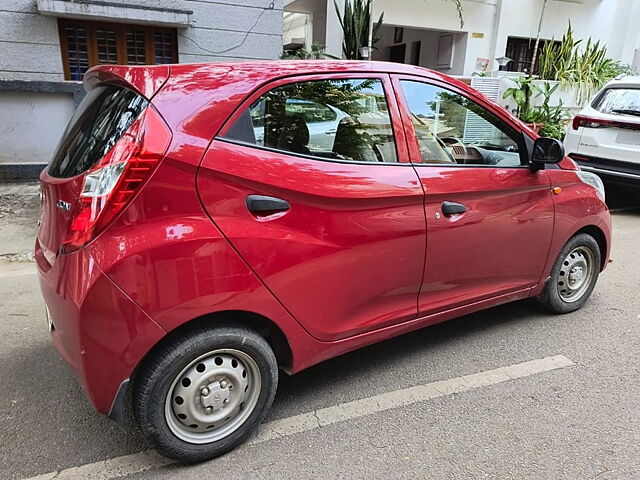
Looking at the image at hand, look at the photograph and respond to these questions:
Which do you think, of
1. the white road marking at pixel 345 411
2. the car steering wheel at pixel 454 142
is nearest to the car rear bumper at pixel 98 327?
the white road marking at pixel 345 411

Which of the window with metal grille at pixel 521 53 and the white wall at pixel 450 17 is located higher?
the white wall at pixel 450 17

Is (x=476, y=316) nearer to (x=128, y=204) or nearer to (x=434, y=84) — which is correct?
(x=434, y=84)

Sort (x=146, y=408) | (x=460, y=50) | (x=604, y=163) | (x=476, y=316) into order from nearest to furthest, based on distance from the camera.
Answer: (x=146, y=408) < (x=476, y=316) < (x=604, y=163) < (x=460, y=50)

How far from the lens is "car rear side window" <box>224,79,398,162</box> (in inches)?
89.9

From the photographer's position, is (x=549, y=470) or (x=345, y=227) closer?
(x=549, y=470)

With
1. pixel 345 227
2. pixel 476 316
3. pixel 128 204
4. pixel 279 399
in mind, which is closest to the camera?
pixel 128 204

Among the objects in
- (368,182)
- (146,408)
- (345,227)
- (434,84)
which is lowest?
(146,408)

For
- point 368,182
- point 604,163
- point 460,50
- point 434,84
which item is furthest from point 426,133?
point 460,50

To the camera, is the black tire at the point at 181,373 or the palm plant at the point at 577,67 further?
the palm plant at the point at 577,67

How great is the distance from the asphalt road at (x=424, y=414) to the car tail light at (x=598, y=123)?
386 centimetres

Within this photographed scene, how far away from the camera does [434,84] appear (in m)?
2.88

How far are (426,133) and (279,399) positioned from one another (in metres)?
1.67

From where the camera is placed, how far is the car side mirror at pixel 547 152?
10.3ft

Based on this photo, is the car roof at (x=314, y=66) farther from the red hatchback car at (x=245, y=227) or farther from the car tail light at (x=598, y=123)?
the car tail light at (x=598, y=123)
